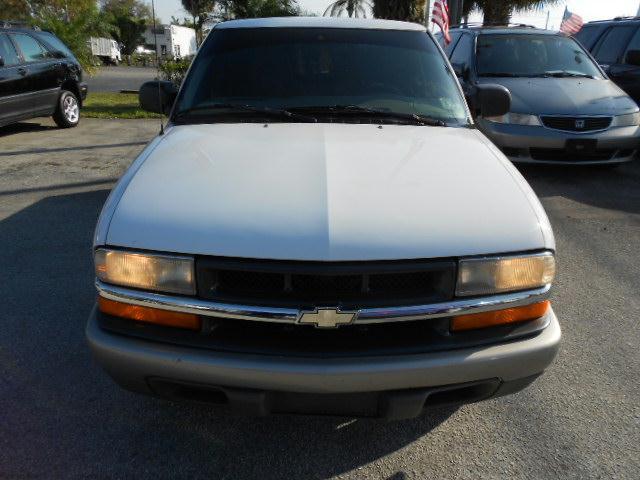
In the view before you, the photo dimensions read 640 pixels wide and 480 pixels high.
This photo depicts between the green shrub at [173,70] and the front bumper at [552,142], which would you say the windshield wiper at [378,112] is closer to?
the front bumper at [552,142]

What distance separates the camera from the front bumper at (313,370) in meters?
1.86

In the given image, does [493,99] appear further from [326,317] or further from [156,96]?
[326,317]

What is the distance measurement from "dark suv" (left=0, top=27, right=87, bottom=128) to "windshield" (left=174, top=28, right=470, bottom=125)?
6.75 meters

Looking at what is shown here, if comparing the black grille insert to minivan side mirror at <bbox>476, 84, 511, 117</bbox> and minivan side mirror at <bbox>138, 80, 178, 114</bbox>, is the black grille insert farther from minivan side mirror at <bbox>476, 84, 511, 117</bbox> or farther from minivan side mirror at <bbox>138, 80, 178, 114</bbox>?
minivan side mirror at <bbox>138, 80, 178, 114</bbox>

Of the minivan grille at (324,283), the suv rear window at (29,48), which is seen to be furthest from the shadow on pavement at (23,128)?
the minivan grille at (324,283)

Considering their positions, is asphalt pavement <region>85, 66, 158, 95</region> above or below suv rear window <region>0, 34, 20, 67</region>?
below

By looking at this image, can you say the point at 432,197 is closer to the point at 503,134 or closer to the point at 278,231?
the point at 278,231

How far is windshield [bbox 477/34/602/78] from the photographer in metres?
7.31

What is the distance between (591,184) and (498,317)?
18.1ft

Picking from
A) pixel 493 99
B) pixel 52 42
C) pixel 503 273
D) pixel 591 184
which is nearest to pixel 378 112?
pixel 493 99

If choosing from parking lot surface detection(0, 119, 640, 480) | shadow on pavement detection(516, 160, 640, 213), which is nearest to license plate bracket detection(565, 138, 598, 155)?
shadow on pavement detection(516, 160, 640, 213)

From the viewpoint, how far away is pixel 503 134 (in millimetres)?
6426

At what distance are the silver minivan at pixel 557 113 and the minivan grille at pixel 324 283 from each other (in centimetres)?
489

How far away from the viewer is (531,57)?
750cm
